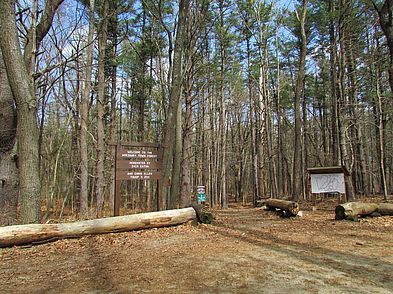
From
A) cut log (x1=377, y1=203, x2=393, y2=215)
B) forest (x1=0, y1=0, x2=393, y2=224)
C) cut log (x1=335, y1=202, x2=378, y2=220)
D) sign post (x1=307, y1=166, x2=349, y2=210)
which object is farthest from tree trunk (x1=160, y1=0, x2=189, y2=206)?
cut log (x1=377, y1=203, x2=393, y2=215)

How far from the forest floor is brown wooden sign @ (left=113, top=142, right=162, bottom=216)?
1.65 metres

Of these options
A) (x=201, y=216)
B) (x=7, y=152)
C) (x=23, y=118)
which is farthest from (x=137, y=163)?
(x=7, y=152)

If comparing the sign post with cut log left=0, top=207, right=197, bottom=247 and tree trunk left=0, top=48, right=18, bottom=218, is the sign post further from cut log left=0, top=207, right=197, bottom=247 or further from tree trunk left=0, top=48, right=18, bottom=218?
tree trunk left=0, top=48, right=18, bottom=218

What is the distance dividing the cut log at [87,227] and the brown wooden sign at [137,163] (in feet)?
3.37

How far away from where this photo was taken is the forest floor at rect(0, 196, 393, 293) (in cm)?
323

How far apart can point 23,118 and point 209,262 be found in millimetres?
5055

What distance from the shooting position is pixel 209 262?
4.15 meters

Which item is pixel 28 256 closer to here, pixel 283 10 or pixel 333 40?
pixel 333 40

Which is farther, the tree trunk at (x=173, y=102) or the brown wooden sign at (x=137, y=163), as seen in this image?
the tree trunk at (x=173, y=102)

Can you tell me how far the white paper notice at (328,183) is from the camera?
31.4 ft

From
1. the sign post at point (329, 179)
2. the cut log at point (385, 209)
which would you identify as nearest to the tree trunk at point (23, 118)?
the sign post at point (329, 179)

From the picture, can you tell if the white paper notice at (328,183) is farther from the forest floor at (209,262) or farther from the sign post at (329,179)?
the forest floor at (209,262)

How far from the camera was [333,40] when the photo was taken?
13.7 metres

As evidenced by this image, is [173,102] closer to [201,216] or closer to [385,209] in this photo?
[201,216]
